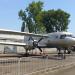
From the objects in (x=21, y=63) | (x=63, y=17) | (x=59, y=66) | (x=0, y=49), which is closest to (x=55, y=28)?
(x=63, y=17)

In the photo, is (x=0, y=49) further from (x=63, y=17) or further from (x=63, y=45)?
(x=63, y=17)

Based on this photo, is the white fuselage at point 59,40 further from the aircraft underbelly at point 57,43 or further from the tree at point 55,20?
the tree at point 55,20

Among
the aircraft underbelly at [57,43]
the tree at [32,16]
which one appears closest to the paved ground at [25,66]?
the aircraft underbelly at [57,43]

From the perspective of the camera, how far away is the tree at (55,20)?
333ft

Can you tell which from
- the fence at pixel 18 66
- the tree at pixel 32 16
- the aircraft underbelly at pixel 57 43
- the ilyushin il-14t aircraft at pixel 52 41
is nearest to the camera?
the fence at pixel 18 66

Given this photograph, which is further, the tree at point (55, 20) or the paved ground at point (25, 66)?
the tree at point (55, 20)

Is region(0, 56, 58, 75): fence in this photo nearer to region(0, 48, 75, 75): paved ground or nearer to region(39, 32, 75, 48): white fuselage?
region(0, 48, 75, 75): paved ground

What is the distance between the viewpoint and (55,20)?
334 ft

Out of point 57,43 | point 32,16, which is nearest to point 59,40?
point 57,43

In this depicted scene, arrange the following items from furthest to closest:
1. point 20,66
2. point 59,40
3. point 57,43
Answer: point 57,43 → point 59,40 → point 20,66

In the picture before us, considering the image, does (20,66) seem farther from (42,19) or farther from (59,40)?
(42,19)

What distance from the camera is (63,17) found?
335 ft

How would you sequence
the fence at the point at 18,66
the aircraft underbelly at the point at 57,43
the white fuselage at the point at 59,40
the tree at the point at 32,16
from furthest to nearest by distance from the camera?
the tree at the point at 32,16 → the aircraft underbelly at the point at 57,43 → the white fuselage at the point at 59,40 → the fence at the point at 18,66

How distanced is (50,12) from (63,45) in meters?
66.8
